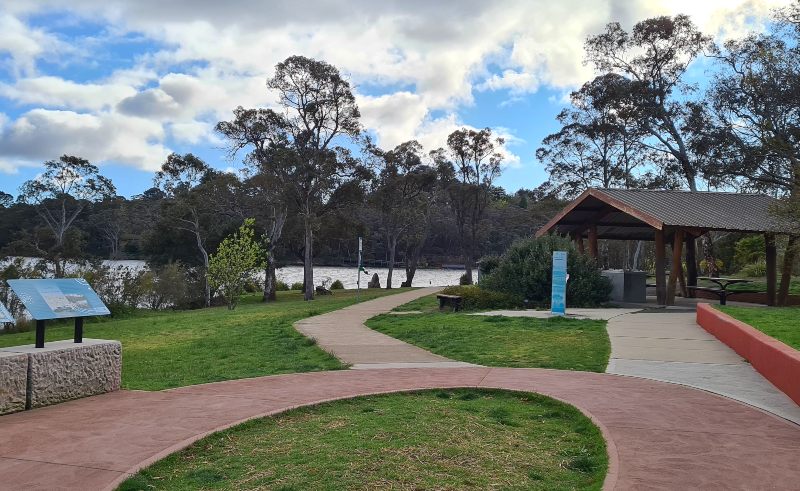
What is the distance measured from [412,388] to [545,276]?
1258 centimetres

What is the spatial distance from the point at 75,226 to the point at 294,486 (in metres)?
62.7

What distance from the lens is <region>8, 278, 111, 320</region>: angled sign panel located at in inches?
278

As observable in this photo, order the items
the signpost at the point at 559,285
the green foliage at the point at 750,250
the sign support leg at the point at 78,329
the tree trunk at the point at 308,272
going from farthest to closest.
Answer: the green foliage at the point at 750,250
the tree trunk at the point at 308,272
the signpost at the point at 559,285
the sign support leg at the point at 78,329

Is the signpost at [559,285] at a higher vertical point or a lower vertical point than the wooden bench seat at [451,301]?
higher

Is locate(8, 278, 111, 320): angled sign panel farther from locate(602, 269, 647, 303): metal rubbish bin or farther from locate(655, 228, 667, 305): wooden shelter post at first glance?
locate(655, 228, 667, 305): wooden shelter post

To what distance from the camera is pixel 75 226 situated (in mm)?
59531

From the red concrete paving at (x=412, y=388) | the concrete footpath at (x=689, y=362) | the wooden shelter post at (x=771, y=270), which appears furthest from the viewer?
the wooden shelter post at (x=771, y=270)

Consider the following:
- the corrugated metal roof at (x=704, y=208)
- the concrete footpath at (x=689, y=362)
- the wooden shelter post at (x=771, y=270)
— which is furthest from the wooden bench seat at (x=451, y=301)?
the wooden shelter post at (x=771, y=270)

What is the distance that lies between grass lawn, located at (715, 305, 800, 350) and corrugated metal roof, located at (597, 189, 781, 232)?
428 cm

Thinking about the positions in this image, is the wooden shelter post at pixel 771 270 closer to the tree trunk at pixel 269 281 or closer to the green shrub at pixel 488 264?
the green shrub at pixel 488 264

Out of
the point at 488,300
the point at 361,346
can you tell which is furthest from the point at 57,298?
the point at 488,300

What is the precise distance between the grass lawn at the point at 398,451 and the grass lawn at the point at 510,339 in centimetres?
323

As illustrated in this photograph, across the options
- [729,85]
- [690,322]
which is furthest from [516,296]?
[729,85]

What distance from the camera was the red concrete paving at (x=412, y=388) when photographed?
465cm
